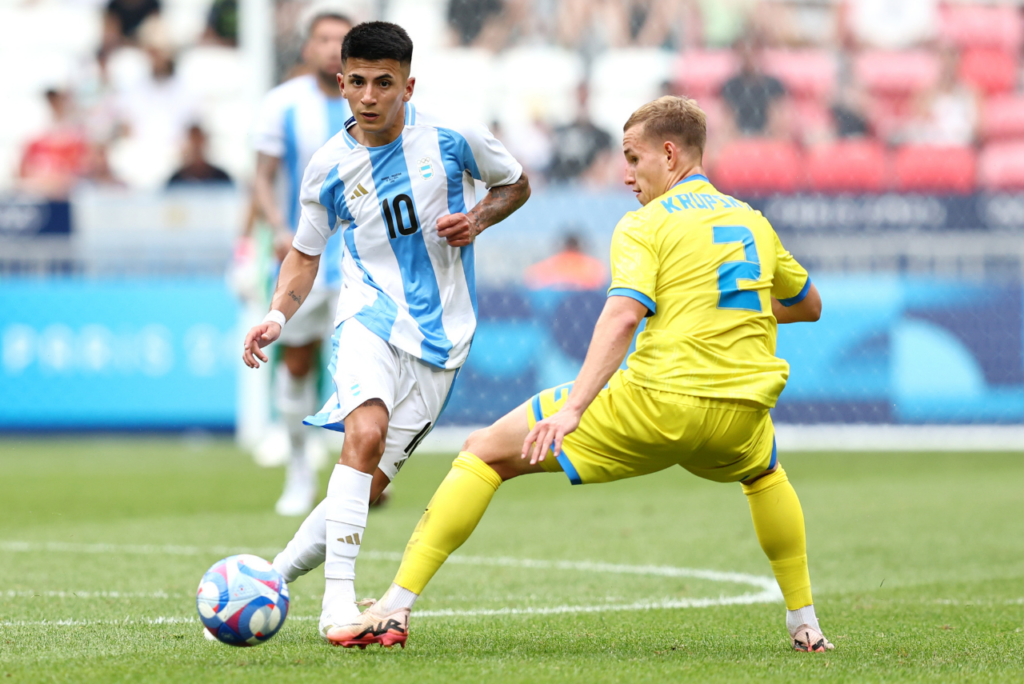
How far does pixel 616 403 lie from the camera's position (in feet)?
12.3

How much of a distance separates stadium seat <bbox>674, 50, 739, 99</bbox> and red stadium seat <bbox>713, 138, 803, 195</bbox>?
746 millimetres

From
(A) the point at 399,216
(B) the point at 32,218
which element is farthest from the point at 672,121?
(B) the point at 32,218

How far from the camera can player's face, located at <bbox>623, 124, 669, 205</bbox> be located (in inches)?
154

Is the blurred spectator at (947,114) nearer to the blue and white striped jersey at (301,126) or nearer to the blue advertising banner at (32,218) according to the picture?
the blue advertising banner at (32,218)

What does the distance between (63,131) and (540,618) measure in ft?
43.7

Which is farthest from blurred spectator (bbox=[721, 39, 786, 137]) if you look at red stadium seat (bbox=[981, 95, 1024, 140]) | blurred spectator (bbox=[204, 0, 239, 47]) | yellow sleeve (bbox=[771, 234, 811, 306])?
yellow sleeve (bbox=[771, 234, 811, 306])

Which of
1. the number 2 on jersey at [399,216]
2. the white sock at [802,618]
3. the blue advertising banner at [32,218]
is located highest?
the number 2 on jersey at [399,216]

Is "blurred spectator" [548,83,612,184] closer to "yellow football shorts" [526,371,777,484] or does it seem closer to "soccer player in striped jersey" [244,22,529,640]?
"soccer player in striped jersey" [244,22,529,640]

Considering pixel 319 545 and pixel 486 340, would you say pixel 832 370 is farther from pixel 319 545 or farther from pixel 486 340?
pixel 319 545

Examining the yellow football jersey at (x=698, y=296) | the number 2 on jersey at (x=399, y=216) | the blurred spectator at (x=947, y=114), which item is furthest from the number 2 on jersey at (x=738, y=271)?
the blurred spectator at (x=947, y=114)

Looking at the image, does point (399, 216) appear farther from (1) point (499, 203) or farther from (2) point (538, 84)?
(2) point (538, 84)

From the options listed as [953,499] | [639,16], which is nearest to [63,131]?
[639,16]

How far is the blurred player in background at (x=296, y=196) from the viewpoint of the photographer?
24.7 feet

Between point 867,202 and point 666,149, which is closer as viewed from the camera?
point 666,149
